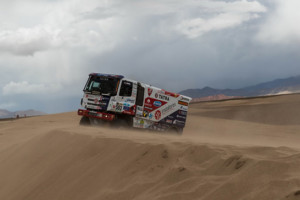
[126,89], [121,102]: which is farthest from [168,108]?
[121,102]

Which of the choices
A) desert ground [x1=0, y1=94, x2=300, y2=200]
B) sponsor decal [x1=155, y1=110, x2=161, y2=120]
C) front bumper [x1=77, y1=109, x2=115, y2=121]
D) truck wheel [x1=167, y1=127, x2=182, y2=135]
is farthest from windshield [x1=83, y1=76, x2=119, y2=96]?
desert ground [x1=0, y1=94, x2=300, y2=200]

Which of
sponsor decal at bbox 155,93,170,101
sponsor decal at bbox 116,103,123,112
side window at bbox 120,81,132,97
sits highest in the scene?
side window at bbox 120,81,132,97

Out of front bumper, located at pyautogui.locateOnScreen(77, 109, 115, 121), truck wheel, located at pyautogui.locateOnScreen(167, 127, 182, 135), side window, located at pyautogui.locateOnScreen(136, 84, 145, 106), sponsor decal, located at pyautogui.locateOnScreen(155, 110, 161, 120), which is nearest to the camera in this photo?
front bumper, located at pyautogui.locateOnScreen(77, 109, 115, 121)

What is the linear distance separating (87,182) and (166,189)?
1921 mm

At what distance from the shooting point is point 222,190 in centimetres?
494

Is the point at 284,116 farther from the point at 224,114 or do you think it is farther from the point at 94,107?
the point at 94,107

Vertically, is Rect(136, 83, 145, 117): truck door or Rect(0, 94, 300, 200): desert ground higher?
Rect(136, 83, 145, 117): truck door

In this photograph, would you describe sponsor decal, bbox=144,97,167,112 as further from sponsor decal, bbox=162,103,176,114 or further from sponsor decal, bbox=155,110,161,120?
sponsor decal, bbox=162,103,176,114

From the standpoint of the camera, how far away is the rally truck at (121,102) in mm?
17000

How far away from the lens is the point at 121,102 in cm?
1705

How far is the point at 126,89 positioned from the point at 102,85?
3.64 ft

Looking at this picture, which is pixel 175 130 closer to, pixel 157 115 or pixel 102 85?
pixel 157 115

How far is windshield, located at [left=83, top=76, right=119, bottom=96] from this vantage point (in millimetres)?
17000

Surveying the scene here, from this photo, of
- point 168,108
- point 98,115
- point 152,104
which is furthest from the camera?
point 168,108
